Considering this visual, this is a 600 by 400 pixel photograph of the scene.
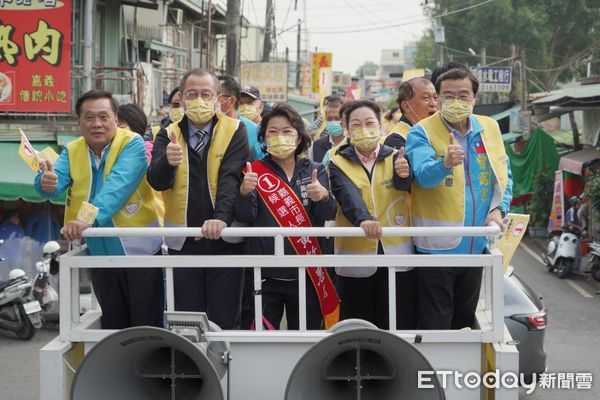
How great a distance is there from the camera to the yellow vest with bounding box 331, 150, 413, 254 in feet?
16.7

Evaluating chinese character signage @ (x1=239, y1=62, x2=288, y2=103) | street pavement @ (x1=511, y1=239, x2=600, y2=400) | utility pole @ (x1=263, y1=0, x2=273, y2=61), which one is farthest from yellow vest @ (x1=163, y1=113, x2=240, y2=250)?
utility pole @ (x1=263, y1=0, x2=273, y2=61)

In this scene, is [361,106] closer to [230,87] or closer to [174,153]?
[174,153]

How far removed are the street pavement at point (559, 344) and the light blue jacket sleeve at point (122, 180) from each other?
405 centimetres

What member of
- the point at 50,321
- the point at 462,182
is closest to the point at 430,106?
the point at 462,182

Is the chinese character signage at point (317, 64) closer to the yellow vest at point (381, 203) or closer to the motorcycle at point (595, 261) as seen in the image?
the motorcycle at point (595, 261)

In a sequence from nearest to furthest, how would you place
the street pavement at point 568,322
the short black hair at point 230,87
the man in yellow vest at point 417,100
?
the man in yellow vest at point 417,100 → the short black hair at point 230,87 → the street pavement at point 568,322

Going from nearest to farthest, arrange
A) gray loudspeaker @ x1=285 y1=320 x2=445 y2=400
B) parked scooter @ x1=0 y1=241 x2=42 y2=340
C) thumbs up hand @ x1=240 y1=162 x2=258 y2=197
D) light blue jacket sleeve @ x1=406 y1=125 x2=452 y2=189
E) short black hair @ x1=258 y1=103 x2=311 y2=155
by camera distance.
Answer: gray loudspeaker @ x1=285 y1=320 x2=445 y2=400 < light blue jacket sleeve @ x1=406 y1=125 x2=452 y2=189 < thumbs up hand @ x1=240 y1=162 x2=258 y2=197 < short black hair @ x1=258 y1=103 x2=311 y2=155 < parked scooter @ x1=0 y1=241 x2=42 y2=340

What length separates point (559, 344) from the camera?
10.6m

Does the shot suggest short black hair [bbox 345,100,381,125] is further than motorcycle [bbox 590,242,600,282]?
No

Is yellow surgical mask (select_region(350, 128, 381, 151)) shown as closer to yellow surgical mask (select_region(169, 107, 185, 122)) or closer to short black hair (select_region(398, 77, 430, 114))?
short black hair (select_region(398, 77, 430, 114))

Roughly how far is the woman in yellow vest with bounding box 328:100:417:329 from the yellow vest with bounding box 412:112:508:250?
15 centimetres

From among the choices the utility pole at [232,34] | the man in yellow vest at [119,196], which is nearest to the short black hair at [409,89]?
the man in yellow vest at [119,196]

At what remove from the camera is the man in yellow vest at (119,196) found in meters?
4.94

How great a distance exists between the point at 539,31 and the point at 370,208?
4389cm
